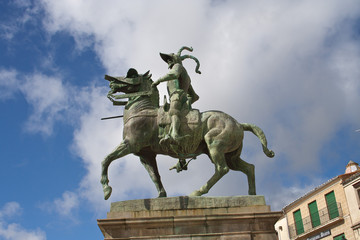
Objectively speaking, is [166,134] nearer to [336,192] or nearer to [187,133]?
[187,133]

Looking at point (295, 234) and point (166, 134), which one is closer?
point (166, 134)

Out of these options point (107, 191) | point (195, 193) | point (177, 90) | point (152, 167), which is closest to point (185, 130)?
point (177, 90)

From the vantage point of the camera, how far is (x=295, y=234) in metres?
31.9

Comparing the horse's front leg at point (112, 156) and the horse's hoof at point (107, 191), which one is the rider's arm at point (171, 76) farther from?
the horse's hoof at point (107, 191)

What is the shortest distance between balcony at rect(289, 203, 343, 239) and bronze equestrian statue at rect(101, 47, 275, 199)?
21438 millimetres

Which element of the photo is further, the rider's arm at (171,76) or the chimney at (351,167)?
the chimney at (351,167)

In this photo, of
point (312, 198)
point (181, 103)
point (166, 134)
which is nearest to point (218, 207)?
point (166, 134)

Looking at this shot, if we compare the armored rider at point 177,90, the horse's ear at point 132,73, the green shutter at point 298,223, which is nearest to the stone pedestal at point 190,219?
the armored rider at point 177,90

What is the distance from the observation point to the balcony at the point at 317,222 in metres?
27.8

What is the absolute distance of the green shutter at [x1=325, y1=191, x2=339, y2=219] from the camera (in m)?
28.0

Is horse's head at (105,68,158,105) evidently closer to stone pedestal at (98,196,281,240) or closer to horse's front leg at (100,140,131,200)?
horse's front leg at (100,140,131,200)

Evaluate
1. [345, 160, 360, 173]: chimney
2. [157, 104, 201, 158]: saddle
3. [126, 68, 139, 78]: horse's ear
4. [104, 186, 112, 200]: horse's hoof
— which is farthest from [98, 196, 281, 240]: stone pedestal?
[345, 160, 360, 173]: chimney

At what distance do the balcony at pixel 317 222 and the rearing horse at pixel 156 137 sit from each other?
2118 centimetres

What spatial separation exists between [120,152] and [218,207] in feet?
7.45
